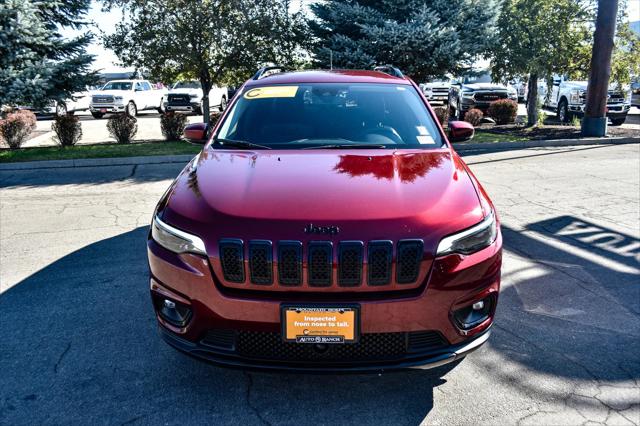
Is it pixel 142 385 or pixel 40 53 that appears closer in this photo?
pixel 142 385

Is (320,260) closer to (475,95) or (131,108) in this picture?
(475,95)

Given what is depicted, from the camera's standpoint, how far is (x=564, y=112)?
18531 millimetres

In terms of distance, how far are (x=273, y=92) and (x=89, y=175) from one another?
6.59 m

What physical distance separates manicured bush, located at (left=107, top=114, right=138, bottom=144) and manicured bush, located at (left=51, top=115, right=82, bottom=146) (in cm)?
82

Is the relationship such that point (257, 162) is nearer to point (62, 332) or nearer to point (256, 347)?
point (256, 347)

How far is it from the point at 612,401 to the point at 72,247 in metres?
4.89

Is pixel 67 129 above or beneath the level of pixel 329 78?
beneath

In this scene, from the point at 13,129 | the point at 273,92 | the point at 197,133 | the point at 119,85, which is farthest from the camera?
the point at 119,85

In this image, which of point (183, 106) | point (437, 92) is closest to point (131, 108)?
point (183, 106)

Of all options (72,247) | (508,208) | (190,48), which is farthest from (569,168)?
(190,48)

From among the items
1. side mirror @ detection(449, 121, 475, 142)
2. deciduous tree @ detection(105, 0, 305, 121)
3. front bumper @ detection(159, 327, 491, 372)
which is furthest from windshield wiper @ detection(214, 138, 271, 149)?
deciduous tree @ detection(105, 0, 305, 121)

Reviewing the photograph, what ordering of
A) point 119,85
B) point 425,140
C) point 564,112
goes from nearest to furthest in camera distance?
point 425,140 < point 564,112 < point 119,85

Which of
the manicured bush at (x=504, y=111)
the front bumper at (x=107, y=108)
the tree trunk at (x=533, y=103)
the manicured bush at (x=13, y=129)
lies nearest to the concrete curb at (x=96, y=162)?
the manicured bush at (x=13, y=129)

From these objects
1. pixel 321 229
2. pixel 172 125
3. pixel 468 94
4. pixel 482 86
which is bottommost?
pixel 172 125
